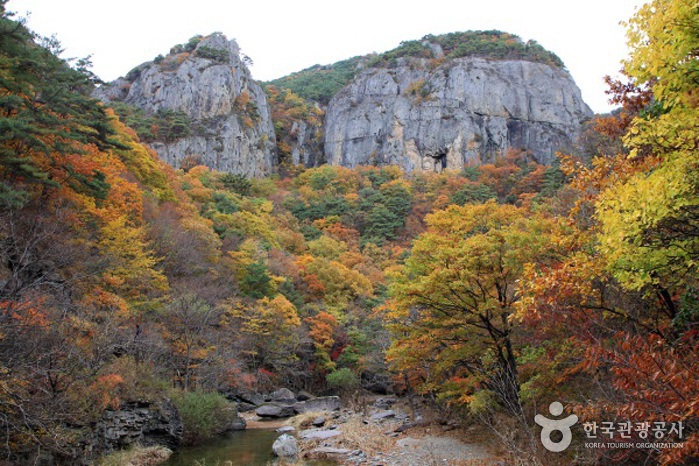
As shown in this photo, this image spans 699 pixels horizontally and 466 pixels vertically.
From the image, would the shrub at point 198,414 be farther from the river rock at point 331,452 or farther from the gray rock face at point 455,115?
the gray rock face at point 455,115

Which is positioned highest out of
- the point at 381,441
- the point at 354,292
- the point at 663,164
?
the point at 663,164

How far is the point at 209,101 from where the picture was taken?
69.4 m

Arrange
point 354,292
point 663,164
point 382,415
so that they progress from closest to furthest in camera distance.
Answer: point 663,164, point 382,415, point 354,292

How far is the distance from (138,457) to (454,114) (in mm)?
74806

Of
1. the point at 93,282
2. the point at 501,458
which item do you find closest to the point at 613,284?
the point at 501,458

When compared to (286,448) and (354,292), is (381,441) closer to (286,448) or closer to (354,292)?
(286,448)

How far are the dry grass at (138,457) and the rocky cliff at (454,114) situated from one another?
2657 inches

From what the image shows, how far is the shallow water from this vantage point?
43.3 feet

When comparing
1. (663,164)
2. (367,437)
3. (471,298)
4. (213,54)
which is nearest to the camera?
(663,164)

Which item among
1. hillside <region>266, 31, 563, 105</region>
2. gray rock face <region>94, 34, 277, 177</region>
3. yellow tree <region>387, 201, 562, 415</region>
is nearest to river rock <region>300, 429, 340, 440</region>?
yellow tree <region>387, 201, 562, 415</region>

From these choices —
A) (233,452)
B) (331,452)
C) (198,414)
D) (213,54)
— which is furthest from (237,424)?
(213,54)

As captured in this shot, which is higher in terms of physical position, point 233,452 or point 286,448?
point 286,448

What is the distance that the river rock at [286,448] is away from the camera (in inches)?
544

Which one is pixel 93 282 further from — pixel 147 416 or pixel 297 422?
pixel 297 422
